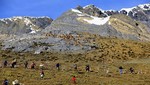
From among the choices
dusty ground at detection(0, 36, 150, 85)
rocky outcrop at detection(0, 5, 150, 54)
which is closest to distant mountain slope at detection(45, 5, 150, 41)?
rocky outcrop at detection(0, 5, 150, 54)

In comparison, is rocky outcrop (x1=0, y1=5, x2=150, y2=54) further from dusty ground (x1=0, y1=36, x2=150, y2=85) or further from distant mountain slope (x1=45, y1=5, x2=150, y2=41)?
dusty ground (x1=0, y1=36, x2=150, y2=85)

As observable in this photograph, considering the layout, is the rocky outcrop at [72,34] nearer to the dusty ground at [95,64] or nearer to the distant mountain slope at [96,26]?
the distant mountain slope at [96,26]

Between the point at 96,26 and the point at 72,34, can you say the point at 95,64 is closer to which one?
the point at 72,34

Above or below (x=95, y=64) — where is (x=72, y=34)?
above

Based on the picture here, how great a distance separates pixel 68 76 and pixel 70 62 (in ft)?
89.5

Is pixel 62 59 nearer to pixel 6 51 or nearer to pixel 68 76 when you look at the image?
pixel 6 51

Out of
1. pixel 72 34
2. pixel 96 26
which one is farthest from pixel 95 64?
pixel 96 26

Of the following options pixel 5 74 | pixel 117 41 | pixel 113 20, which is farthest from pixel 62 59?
pixel 113 20

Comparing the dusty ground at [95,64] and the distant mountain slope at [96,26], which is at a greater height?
the distant mountain slope at [96,26]

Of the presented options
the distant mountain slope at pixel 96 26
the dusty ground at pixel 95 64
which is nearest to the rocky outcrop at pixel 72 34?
the distant mountain slope at pixel 96 26

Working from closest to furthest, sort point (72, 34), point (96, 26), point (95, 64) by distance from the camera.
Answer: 1. point (95, 64)
2. point (72, 34)
3. point (96, 26)

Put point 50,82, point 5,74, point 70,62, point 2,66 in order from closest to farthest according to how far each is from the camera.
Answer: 1. point 50,82
2. point 5,74
3. point 2,66
4. point 70,62

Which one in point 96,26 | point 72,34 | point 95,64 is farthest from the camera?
point 96,26

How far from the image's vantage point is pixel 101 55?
100 meters
